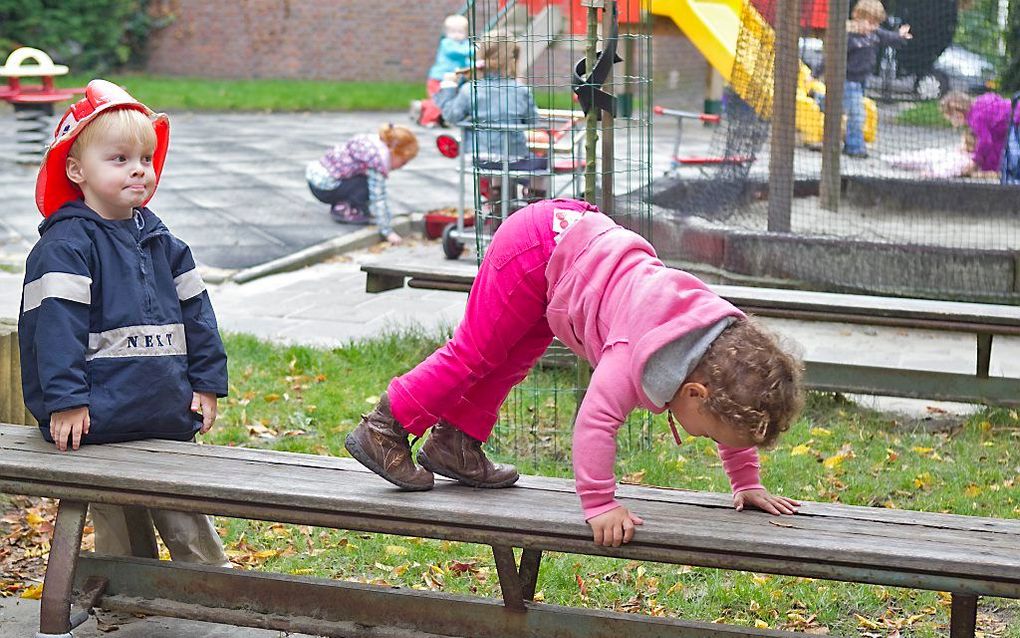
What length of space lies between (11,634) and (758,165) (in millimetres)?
6547

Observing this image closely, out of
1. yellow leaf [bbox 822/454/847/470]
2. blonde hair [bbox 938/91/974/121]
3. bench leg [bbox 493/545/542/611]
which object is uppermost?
blonde hair [bbox 938/91/974/121]

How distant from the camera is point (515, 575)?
3.18 meters

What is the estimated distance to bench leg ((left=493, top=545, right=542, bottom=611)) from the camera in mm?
3139

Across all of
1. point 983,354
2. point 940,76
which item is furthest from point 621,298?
point 940,76

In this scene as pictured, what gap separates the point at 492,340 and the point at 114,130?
3.81 feet

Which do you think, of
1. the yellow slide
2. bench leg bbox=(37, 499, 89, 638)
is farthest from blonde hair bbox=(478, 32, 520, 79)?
bench leg bbox=(37, 499, 89, 638)

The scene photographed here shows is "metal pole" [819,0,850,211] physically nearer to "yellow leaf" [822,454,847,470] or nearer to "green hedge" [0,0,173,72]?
"yellow leaf" [822,454,847,470]

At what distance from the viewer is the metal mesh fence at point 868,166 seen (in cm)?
754

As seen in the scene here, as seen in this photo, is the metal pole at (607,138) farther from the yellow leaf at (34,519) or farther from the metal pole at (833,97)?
the metal pole at (833,97)

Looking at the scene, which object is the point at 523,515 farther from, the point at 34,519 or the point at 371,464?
the point at 34,519

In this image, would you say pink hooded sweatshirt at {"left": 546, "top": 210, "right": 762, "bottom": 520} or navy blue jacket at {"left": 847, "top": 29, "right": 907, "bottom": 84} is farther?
navy blue jacket at {"left": 847, "top": 29, "right": 907, "bottom": 84}

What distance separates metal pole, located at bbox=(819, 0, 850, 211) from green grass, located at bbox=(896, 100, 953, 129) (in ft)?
1.49

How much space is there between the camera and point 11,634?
12.1 ft

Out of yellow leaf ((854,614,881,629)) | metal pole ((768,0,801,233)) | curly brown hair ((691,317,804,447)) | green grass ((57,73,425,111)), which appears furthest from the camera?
green grass ((57,73,425,111))
